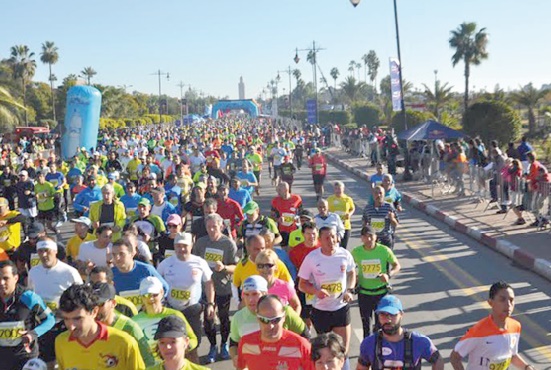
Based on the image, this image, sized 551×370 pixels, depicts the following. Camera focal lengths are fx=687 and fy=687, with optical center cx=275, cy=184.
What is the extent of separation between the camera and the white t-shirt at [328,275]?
624 centimetres

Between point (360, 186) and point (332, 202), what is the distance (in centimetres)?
1361

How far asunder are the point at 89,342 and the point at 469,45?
2113 inches

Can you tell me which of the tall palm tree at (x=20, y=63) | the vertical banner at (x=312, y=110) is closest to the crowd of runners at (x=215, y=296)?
the vertical banner at (x=312, y=110)

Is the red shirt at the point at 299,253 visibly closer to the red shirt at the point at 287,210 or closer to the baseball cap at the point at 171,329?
the red shirt at the point at 287,210

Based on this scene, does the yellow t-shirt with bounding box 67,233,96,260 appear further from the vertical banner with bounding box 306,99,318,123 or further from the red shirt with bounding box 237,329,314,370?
the vertical banner with bounding box 306,99,318,123

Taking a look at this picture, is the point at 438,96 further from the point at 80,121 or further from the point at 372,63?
the point at 372,63

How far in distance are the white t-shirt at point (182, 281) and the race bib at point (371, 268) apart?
66.2 inches

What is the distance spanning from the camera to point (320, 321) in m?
6.35

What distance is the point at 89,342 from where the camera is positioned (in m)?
4.00

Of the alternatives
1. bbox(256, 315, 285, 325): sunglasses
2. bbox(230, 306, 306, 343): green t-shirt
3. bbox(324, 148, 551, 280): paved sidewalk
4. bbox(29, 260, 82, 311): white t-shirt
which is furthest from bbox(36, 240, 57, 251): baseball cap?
bbox(324, 148, 551, 280): paved sidewalk

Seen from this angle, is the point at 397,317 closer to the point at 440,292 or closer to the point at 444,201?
the point at 440,292

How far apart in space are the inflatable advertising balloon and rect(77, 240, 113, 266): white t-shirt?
24.7 metres

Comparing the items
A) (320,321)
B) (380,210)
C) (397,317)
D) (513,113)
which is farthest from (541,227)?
(513,113)

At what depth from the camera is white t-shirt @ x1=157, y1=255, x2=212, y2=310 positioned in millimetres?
6137
